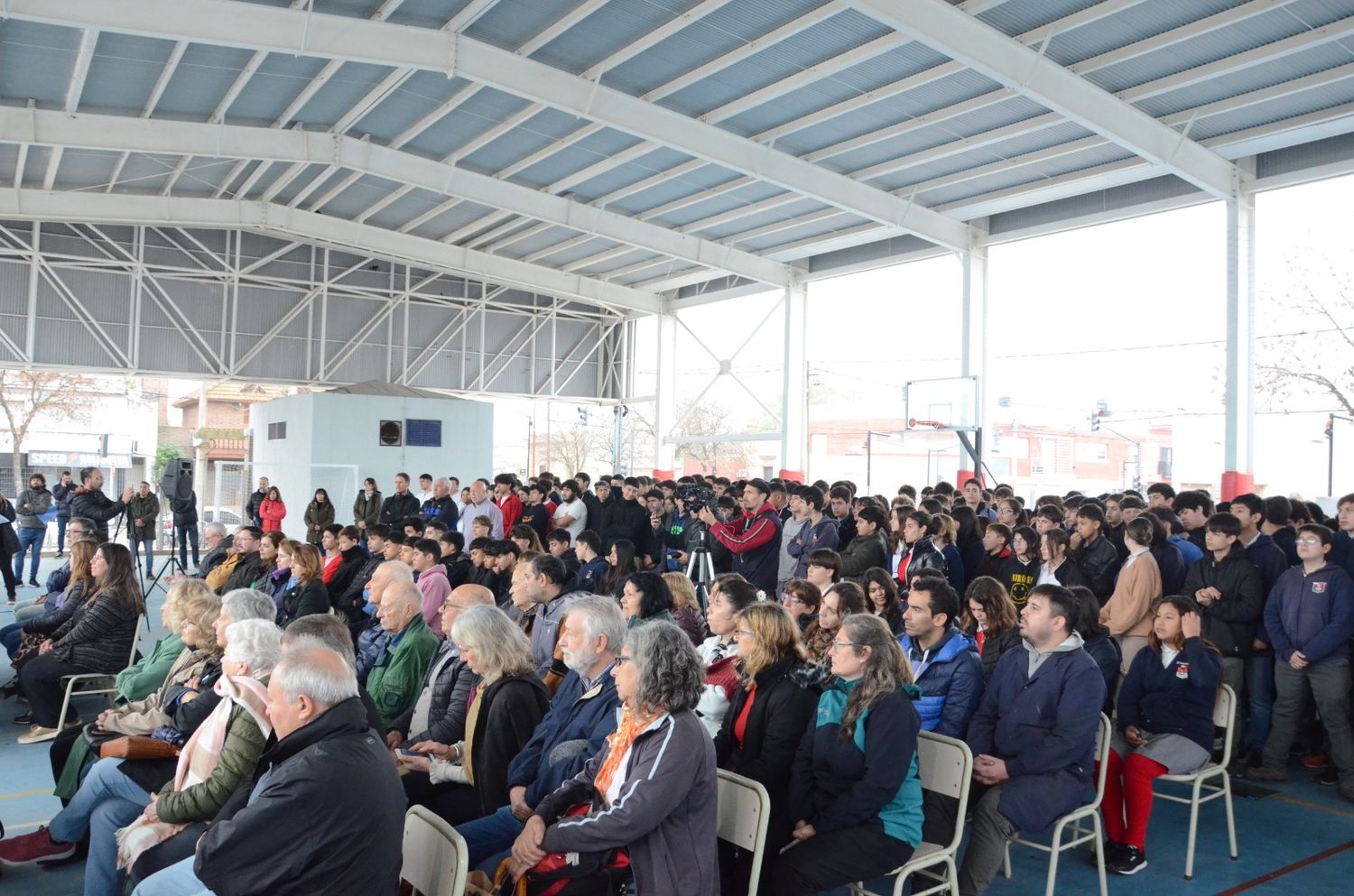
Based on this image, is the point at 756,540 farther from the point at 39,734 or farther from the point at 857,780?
the point at 39,734

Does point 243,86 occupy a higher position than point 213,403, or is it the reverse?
point 243,86

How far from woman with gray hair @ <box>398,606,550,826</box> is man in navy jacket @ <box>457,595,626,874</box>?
0.06 metres

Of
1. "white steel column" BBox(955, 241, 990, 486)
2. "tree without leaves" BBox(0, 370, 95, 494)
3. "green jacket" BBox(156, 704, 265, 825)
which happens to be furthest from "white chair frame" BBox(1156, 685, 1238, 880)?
"tree without leaves" BBox(0, 370, 95, 494)

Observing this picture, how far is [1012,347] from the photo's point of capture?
1748 cm

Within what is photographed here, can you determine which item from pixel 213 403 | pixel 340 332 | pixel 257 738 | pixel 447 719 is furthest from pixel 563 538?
pixel 213 403

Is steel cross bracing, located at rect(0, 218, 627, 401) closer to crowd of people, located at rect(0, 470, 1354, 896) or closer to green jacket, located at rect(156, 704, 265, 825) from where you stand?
crowd of people, located at rect(0, 470, 1354, 896)

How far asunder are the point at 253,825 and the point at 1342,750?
4.79m

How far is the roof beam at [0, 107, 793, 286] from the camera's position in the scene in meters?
10.6

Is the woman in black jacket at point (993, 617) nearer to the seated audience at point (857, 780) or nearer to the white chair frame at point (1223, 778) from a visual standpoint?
the white chair frame at point (1223, 778)

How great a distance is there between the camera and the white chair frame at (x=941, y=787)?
2924mm

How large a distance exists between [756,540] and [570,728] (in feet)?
13.3

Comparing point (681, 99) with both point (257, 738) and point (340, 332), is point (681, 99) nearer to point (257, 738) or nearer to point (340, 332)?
point (257, 738)

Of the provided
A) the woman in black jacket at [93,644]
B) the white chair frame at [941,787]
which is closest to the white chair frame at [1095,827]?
the white chair frame at [941,787]

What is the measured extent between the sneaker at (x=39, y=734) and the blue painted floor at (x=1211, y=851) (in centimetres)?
17
